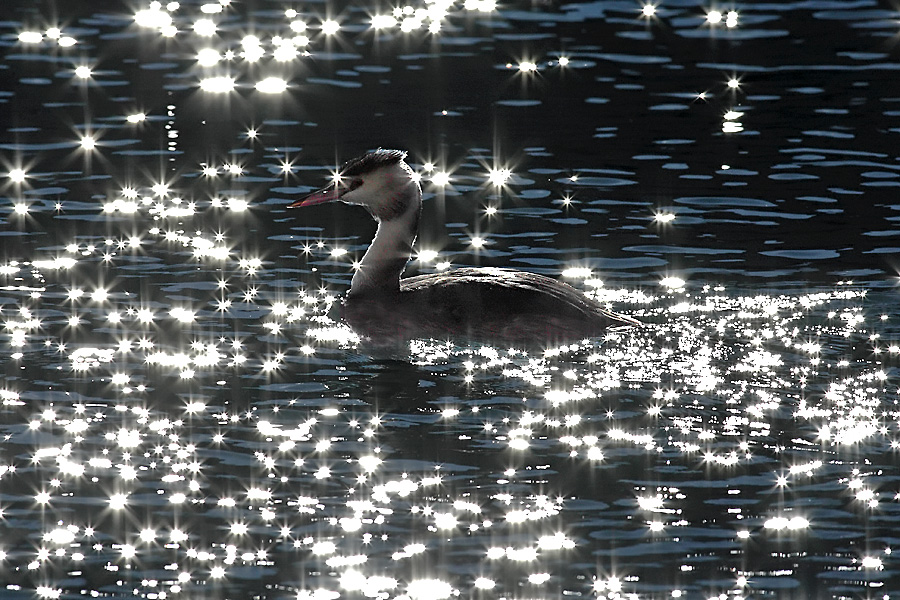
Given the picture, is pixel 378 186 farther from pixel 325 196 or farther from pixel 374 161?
pixel 325 196

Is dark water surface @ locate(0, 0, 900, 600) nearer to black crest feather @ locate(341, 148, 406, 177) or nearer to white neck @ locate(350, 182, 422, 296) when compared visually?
white neck @ locate(350, 182, 422, 296)

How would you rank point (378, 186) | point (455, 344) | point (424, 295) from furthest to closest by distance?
point (378, 186)
point (424, 295)
point (455, 344)

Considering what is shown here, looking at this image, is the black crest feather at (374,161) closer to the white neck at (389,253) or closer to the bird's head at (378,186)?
the bird's head at (378,186)

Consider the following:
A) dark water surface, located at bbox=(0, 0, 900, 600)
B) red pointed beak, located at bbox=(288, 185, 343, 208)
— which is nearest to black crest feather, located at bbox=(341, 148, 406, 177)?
red pointed beak, located at bbox=(288, 185, 343, 208)

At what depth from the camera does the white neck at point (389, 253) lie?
14.2 meters

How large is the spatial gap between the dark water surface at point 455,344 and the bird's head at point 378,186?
1023 mm

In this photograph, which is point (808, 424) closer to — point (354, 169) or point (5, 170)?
point (354, 169)

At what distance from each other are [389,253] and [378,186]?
2.15 feet

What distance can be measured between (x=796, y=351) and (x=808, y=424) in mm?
1632

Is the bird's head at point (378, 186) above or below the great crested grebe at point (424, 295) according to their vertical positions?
above

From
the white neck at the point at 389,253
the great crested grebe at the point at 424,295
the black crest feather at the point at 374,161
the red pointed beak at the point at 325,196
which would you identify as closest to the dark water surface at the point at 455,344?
the great crested grebe at the point at 424,295

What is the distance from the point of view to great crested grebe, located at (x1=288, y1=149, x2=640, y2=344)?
1325cm

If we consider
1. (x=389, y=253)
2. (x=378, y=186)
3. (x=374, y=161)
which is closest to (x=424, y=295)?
(x=389, y=253)

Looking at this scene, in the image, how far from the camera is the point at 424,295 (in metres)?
13.7
